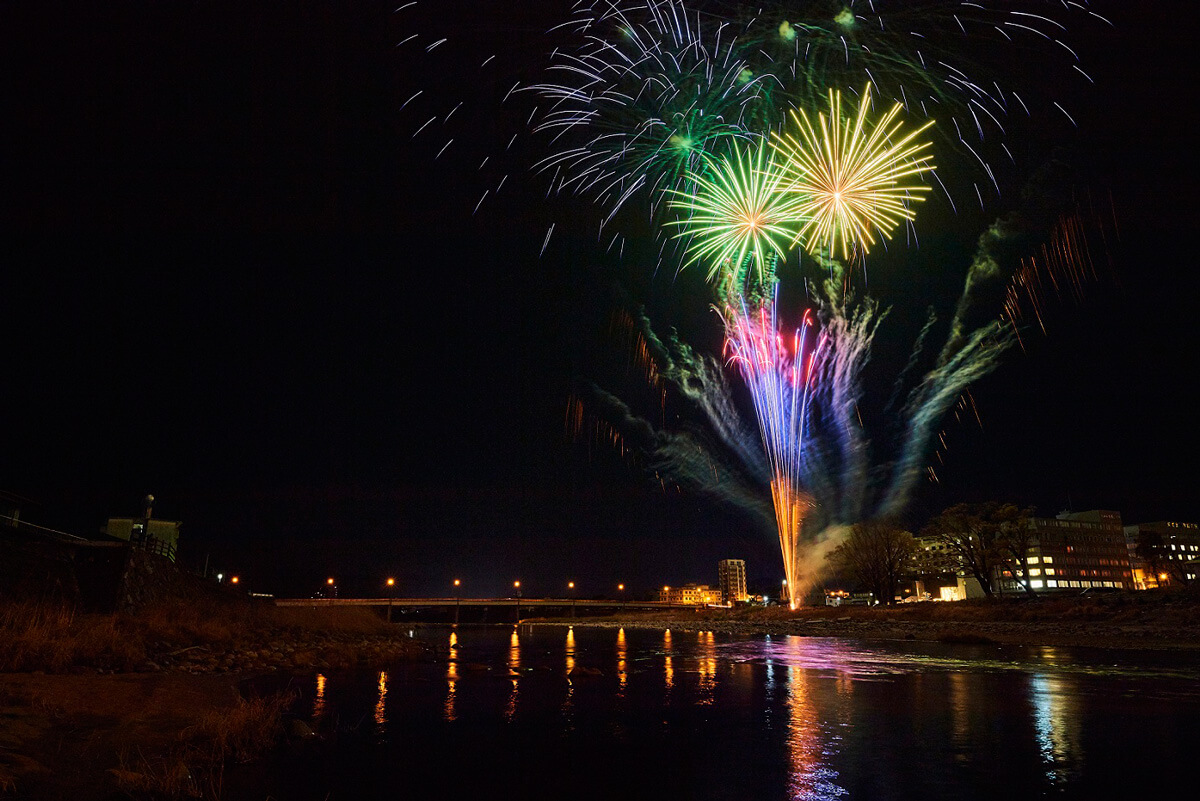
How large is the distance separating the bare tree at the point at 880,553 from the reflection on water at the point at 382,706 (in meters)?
79.4

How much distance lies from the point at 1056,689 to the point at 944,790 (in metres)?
13.3

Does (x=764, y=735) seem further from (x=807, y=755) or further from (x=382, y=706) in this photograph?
(x=382, y=706)

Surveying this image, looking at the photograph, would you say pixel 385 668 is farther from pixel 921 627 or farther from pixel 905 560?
pixel 905 560

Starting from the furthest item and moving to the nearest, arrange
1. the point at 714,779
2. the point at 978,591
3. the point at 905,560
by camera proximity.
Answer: the point at 978,591 → the point at 905,560 → the point at 714,779

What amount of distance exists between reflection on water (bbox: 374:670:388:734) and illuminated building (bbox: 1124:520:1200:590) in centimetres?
9091

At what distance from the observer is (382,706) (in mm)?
19438

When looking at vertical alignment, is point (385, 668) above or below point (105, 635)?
below

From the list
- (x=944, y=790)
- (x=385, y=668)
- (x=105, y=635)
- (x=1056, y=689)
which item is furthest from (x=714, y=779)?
(x=385, y=668)

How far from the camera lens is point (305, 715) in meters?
17.2

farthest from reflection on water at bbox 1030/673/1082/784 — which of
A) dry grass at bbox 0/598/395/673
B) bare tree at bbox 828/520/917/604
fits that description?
bare tree at bbox 828/520/917/604

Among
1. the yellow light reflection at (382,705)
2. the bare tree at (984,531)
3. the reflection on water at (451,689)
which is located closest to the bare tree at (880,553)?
→ the bare tree at (984,531)

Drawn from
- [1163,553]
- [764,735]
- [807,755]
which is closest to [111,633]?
[764,735]

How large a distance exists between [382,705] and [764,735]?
11.1 metres

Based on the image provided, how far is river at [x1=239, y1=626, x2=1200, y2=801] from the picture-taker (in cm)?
1063
